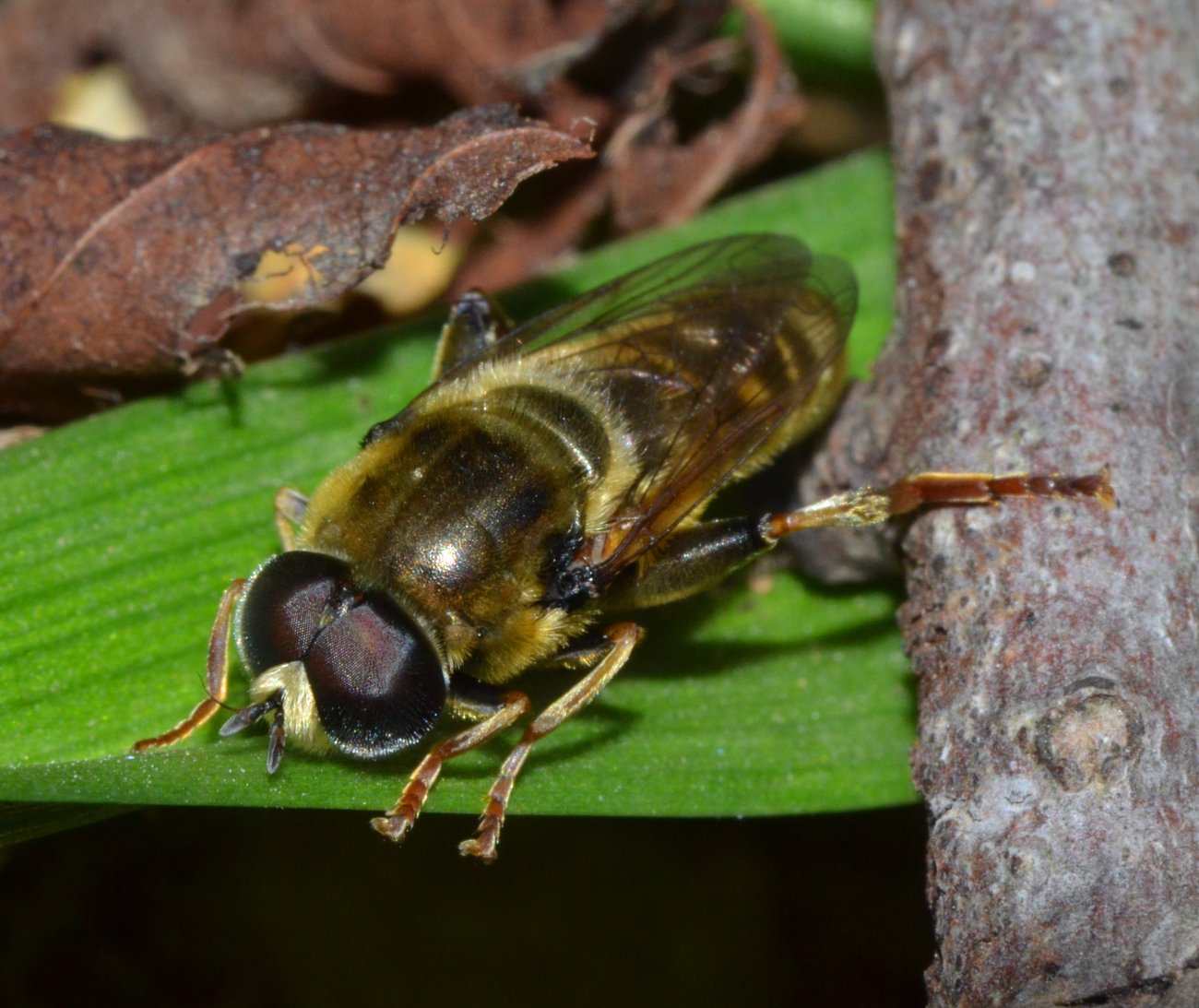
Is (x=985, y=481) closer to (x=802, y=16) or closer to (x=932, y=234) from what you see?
(x=932, y=234)

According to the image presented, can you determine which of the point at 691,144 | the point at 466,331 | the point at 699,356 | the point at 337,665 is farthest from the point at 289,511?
the point at 691,144

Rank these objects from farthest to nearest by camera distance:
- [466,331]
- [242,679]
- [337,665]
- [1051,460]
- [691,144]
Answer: [691,144] → [466,331] → [242,679] → [1051,460] → [337,665]

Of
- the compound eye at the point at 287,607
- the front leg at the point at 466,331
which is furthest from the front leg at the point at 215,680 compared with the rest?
the front leg at the point at 466,331

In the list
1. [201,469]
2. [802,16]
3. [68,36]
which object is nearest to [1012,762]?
[201,469]

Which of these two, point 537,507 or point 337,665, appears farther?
point 537,507

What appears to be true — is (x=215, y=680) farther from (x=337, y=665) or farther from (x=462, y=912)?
(x=462, y=912)

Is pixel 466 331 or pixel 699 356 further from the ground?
pixel 466 331

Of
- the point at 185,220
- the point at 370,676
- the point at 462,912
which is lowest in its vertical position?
the point at 462,912
